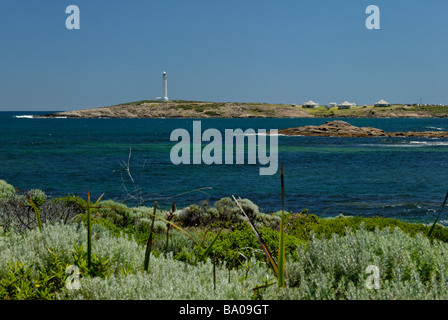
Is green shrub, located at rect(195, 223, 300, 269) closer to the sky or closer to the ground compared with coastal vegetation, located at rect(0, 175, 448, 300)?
closer to the ground

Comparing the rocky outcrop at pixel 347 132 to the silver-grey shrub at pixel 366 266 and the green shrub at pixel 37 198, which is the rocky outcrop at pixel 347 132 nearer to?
the green shrub at pixel 37 198

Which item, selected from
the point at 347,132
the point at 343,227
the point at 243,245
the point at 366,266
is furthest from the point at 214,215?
the point at 347,132

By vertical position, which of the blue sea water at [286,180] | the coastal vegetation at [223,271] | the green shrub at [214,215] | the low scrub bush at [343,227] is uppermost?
the coastal vegetation at [223,271]

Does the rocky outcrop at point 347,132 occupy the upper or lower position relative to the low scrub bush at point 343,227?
upper

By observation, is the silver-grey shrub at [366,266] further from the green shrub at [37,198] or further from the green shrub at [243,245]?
the green shrub at [37,198]

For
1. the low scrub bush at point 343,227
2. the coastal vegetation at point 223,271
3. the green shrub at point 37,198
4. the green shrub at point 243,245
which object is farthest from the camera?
the green shrub at point 37,198

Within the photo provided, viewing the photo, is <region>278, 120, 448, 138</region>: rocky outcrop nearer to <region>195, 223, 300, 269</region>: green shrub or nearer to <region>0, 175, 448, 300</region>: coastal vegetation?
<region>195, 223, 300, 269</region>: green shrub

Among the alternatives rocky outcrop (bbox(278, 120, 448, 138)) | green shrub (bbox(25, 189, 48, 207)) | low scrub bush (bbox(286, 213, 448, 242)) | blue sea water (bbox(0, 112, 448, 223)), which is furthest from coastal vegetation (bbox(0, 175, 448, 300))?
rocky outcrop (bbox(278, 120, 448, 138))

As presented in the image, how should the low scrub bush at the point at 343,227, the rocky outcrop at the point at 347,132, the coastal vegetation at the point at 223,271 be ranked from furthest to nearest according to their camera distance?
1. the rocky outcrop at the point at 347,132
2. the low scrub bush at the point at 343,227
3. the coastal vegetation at the point at 223,271

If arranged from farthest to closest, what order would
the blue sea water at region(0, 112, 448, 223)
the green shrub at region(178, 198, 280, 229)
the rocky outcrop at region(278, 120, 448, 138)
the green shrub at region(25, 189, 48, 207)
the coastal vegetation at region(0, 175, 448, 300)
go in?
the rocky outcrop at region(278, 120, 448, 138) → the blue sea water at region(0, 112, 448, 223) → the green shrub at region(178, 198, 280, 229) → the green shrub at region(25, 189, 48, 207) → the coastal vegetation at region(0, 175, 448, 300)

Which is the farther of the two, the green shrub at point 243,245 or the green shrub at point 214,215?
the green shrub at point 214,215

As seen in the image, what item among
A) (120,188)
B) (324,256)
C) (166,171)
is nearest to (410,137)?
(166,171)

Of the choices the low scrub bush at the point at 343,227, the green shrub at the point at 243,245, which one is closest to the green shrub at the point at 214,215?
the low scrub bush at the point at 343,227
